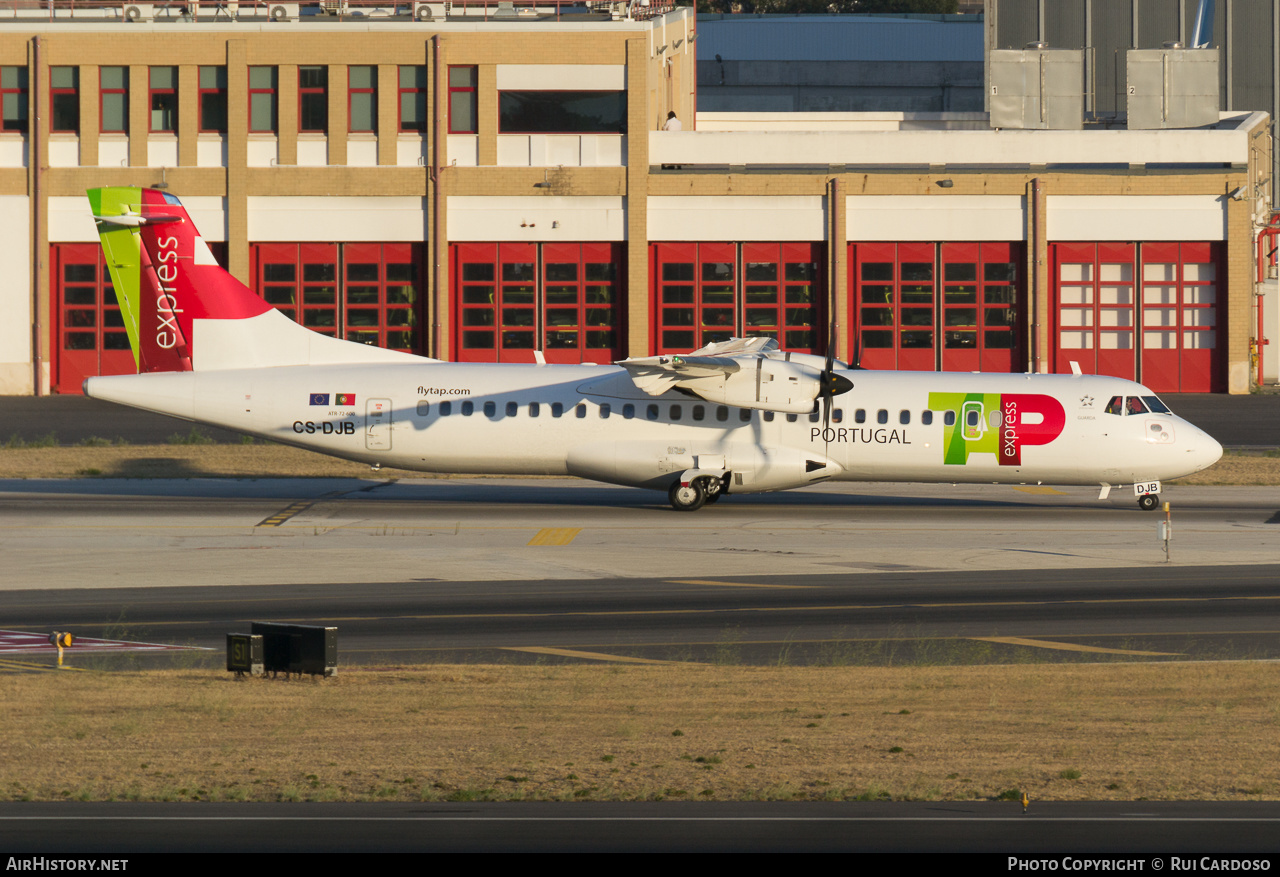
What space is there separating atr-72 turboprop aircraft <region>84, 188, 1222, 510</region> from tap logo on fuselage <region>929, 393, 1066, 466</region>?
3 centimetres

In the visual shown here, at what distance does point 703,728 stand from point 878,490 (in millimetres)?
25256

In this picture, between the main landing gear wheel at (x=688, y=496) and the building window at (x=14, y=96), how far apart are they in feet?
133

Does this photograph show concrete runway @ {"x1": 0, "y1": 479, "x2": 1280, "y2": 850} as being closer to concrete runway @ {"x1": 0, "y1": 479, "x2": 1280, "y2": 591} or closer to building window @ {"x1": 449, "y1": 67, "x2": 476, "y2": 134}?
concrete runway @ {"x1": 0, "y1": 479, "x2": 1280, "y2": 591}

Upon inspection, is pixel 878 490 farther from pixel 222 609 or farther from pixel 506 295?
pixel 506 295

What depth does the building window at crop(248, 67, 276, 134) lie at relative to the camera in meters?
60.7

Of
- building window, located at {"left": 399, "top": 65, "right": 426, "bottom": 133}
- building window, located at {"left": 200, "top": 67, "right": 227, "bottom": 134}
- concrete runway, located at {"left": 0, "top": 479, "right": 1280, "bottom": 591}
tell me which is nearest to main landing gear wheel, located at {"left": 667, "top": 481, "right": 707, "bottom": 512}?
concrete runway, located at {"left": 0, "top": 479, "right": 1280, "bottom": 591}

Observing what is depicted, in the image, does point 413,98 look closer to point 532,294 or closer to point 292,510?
point 532,294

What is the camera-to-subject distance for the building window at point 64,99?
60.8 metres

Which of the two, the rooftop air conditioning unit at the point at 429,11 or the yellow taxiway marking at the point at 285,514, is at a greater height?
the rooftop air conditioning unit at the point at 429,11

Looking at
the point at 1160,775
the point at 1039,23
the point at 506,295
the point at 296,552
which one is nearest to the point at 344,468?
the point at 296,552

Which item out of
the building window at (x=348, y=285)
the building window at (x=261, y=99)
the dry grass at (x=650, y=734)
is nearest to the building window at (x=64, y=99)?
the building window at (x=261, y=99)

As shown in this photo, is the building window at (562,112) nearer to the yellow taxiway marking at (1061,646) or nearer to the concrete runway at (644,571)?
the concrete runway at (644,571)

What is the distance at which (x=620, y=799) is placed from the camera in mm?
12664

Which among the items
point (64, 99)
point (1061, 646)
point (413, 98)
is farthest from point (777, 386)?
point (64, 99)
